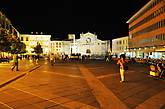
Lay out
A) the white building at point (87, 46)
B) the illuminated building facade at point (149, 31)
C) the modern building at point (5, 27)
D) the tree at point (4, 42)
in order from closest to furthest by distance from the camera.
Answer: the tree at point (4, 42)
the modern building at point (5, 27)
the illuminated building facade at point (149, 31)
the white building at point (87, 46)

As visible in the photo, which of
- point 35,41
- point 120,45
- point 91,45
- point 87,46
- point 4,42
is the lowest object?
point 4,42

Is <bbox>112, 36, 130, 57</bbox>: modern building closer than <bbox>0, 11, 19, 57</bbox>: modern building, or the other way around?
<bbox>0, 11, 19, 57</bbox>: modern building

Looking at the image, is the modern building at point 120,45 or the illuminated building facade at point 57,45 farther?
the illuminated building facade at point 57,45

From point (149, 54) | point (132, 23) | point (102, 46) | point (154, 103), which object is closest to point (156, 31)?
point (149, 54)

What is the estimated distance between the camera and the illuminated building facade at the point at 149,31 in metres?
61.1

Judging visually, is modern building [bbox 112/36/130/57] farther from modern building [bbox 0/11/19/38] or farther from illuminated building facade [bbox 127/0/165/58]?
modern building [bbox 0/11/19/38]

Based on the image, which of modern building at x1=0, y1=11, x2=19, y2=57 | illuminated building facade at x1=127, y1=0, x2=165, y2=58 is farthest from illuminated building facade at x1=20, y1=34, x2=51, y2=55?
modern building at x1=0, y1=11, x2=19, y2=57

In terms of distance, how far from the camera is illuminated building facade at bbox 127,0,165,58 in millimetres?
61125

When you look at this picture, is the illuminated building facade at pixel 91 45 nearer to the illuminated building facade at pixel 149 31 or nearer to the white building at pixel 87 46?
the white building at pixel 87 46

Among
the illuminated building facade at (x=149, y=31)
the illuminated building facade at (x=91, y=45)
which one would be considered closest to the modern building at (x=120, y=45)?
the illuminated building facade at (x=91, y=45)

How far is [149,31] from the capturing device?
235 ft

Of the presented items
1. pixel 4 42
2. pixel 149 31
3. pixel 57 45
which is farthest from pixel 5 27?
pixel 57 45

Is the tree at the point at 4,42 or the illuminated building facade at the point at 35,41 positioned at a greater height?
the illuminated building facade at the point at 35,41

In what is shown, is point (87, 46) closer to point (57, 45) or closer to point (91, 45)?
point (91, 45)
